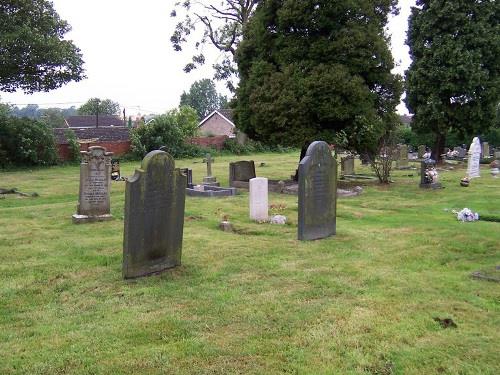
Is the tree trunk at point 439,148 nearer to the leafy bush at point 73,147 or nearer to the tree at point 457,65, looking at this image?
the tree at point 457,65

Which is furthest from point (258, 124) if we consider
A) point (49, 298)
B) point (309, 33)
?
point (49, 298)

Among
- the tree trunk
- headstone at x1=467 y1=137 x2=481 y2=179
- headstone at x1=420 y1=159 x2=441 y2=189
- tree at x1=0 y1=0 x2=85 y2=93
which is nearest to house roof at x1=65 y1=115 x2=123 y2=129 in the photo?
tree at x1=0 y1=0 x2=85 y2=93

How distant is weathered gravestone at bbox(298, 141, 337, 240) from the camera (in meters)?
9.24

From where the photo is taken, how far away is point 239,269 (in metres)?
7.31

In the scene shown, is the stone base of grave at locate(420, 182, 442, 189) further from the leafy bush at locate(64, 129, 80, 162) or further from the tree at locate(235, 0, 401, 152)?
the leafy bush at locate(64, 129, 80, 162)

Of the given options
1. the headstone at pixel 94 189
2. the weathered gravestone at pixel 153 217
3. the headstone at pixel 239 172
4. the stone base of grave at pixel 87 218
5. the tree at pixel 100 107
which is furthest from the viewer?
the tree at pixel 100 107

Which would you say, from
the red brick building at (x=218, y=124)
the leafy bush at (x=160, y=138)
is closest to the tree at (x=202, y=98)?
the red brick building at (x=218, y=124)

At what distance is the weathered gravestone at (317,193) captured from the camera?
30.3 ft

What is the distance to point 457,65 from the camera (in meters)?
25.4

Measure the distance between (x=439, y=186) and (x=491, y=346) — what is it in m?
14.2

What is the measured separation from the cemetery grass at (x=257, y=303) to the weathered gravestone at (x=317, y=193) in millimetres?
317

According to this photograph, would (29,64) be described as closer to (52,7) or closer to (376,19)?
(52,7)

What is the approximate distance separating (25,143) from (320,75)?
19409 mm

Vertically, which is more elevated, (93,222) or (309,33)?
(309,33)
